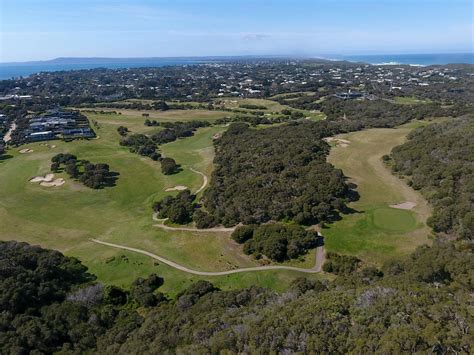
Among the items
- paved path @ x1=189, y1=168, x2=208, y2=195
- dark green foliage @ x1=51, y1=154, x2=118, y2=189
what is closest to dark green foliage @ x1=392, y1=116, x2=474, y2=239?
paved path @ x1=189, y1=168, x2=208, y2=195

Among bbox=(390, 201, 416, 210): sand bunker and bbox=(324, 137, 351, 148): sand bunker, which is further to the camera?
bbox=(324, 137, 351, 148): sand bunker

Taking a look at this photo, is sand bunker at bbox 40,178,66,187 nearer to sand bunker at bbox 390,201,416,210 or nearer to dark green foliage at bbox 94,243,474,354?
dark green foliage at bbox 94,243,474,354

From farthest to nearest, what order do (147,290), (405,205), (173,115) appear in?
(173,115)
(405,205)
(147,290)

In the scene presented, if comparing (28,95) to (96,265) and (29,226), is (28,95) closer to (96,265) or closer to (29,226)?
(29,226)

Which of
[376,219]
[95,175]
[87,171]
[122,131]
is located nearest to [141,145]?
[122,131]

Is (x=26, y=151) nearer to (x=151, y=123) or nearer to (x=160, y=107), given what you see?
(x=151, y=123)
